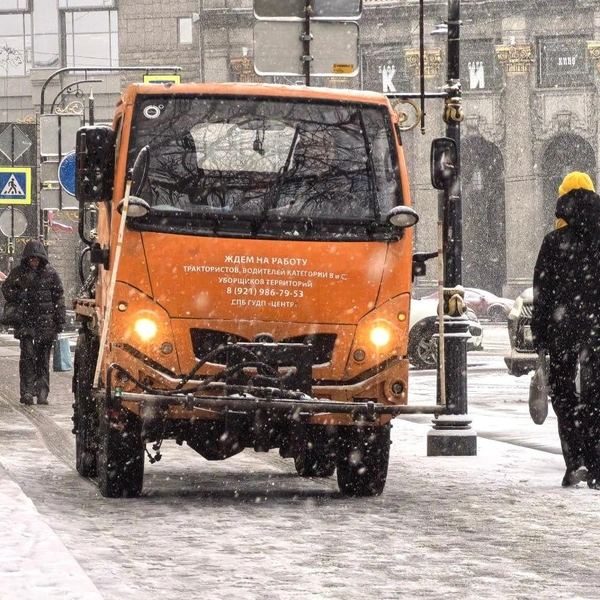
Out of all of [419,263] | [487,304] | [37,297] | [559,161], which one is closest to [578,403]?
[419,263]

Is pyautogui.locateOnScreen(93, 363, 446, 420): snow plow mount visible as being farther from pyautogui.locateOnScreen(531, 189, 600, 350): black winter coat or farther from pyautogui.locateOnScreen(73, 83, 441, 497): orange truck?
pyautogui.locateOnScreen(531, 189, 600, 350): black winter coat

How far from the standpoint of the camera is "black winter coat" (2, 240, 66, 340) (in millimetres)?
20141

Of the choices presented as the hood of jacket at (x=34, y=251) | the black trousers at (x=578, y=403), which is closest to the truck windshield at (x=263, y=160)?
the black trousers at (x=578, y=403)

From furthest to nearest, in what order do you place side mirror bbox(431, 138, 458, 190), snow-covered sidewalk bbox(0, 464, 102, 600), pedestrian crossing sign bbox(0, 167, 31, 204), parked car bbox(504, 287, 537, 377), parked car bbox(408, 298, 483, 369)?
pedestrian crossing sign bbox(0, 167, 31, 204) → parked car bbox(408, 298, 483, 369) → parked car bbox(504, 287, 537, 377) → side mirror bbox(431, 138, 458, 190) → snow-covered sidewalk bbox(0, 464, 102, 600)

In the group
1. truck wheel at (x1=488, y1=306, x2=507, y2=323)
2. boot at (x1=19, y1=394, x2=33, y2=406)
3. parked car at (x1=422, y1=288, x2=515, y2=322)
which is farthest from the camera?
parked car at (x1=422, y1=288, x2=515, y2=322)

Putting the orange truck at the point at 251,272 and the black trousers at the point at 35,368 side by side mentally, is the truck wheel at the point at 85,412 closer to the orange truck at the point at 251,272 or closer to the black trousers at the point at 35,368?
the orange truck at the point at 251,272

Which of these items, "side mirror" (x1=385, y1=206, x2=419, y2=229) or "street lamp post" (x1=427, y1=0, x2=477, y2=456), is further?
"street lamp post" (x1=427, y1=0, x2=477, y2=456)

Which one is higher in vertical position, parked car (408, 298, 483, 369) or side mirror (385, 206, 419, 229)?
side mirror (385, 206, 419, 229)

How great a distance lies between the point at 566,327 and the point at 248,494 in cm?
226

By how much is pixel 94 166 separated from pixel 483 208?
48802mm

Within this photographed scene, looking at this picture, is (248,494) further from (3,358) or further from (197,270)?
(3,358)

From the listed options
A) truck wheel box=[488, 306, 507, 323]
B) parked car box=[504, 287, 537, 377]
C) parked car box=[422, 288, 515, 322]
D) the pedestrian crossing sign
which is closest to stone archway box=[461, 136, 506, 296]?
parked car box=[422, 288, 515, 322]

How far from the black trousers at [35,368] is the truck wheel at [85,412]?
7.61m

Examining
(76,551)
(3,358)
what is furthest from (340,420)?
(3,358)
